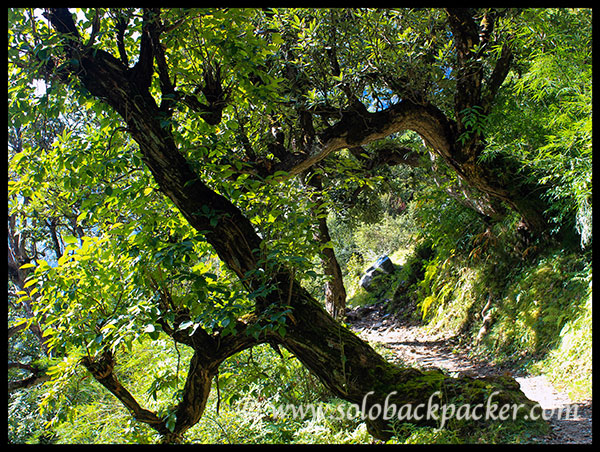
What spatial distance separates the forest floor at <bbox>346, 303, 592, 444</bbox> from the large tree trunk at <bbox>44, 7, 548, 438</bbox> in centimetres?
39

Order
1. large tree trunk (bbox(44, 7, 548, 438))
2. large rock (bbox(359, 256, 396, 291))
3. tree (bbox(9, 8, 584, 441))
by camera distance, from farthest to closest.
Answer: large rock (bbox(359, 256, 396, 291))
large tree trunk (bbox(44, 7, 548, 438))
tree (bbox(9, 8, 584, 441))

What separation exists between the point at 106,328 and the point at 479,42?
5.15 m

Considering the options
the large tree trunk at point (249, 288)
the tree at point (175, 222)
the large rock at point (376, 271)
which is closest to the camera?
the tree at point (175, 222)

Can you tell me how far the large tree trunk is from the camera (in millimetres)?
2758

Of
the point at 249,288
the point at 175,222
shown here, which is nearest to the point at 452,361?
the point at 249,288

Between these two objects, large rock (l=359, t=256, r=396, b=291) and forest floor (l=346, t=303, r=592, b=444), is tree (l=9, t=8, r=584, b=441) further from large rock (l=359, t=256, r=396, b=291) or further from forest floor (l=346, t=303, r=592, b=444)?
large rock (l=359, t=256, r=396, b=291)

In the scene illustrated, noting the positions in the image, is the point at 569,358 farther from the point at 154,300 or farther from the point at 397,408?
the point at 154,300

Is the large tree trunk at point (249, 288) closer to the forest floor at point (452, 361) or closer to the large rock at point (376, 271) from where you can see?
the forest floor at point (452, 361)

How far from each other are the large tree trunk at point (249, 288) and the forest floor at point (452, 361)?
1.27 feet

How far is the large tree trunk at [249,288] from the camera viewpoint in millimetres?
2758

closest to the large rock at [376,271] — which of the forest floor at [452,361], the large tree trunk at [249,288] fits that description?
the forest floor at [452,361]

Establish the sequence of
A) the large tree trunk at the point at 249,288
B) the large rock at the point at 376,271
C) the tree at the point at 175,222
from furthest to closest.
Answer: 1. the large rock at the point at 376,271
2. the large tree trunk at the point at 249,288
3. the tree at the point at 175,222

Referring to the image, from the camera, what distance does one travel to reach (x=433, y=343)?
7.17m

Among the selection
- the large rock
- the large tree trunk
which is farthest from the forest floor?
the large rock
